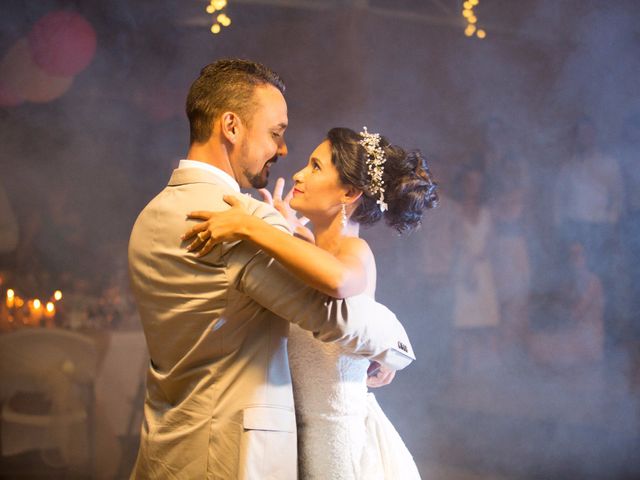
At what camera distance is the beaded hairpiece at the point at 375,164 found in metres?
2.34

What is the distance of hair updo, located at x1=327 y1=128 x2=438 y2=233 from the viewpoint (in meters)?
2.34

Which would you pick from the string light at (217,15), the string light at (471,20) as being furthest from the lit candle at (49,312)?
the string light at (471,20)

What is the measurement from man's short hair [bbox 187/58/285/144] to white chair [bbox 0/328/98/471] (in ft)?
6.80

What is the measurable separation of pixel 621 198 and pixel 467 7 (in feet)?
4.68

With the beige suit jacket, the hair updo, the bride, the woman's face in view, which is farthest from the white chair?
the beige suit jacket

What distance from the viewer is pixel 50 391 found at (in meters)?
3.44

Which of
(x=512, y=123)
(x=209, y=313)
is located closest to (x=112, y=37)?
(x=512, y=123)

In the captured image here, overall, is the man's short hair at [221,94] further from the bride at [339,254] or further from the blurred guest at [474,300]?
the blurred guest at [474,300]

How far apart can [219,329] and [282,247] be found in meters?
0.25

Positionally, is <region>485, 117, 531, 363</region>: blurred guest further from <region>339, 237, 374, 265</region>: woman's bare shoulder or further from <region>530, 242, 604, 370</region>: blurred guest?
<region>339, 237, 374, 265</region>: woman's bare shoulder

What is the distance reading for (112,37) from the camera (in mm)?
3678

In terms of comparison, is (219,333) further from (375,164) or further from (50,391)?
(50,391)

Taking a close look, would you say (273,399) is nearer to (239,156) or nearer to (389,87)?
(239,156)

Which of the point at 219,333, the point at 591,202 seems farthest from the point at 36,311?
the point at 591,202
